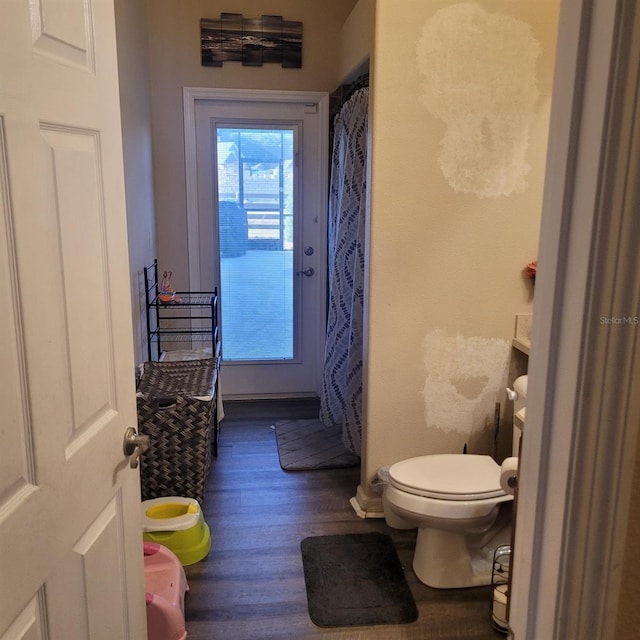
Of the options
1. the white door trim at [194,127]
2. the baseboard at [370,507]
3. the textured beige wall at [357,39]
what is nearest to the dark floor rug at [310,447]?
the baseboard at [370,507]

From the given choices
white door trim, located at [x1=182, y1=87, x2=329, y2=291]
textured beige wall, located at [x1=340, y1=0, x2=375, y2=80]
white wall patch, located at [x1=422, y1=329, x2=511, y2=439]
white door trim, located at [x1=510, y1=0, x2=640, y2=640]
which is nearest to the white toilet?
white wall patch, located at [x1=422, y1=329, x2=511, y2=439]

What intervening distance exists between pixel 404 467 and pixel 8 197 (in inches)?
72.2

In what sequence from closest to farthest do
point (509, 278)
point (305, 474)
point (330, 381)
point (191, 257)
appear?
point (509, 278) → point (305, 474) → point (330, 381) → point (191, 257)

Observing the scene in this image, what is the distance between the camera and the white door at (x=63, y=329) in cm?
91

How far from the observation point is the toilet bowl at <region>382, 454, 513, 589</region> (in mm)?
2182

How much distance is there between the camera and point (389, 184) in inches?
98.2

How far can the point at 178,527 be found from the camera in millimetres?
2342

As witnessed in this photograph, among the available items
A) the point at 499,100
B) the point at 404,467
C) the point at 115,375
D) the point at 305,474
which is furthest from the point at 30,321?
the point at 305,474

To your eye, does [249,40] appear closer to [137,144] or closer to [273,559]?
[137,144]

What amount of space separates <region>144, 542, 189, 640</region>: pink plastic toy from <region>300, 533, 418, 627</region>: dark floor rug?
0.47m

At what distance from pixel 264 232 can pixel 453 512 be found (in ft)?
7.88

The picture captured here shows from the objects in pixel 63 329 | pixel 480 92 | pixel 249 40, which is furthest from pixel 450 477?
pixel 249 40

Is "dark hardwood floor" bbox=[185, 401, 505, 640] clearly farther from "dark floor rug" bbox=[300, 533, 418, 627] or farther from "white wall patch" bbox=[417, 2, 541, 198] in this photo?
"white wall patch" bbox=[417, 2, 541, 198]

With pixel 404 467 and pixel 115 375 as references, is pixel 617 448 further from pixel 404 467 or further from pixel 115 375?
pixel 404 467
